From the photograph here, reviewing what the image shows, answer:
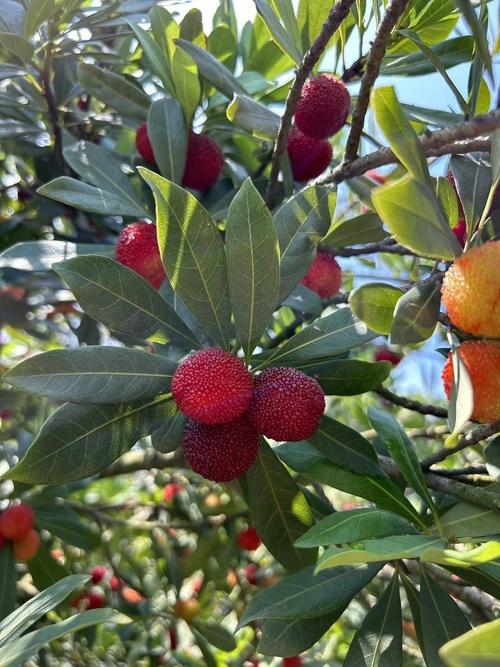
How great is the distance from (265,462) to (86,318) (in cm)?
82

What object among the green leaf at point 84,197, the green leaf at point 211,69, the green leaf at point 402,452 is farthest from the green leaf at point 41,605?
the green leaf at point 211,69

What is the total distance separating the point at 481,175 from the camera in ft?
3.25

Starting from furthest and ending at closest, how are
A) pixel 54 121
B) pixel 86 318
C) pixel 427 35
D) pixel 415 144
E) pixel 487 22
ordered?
pixel 86 318
pixel 54 121
pixel 427 35
pixel 487 22
pixel 415 144

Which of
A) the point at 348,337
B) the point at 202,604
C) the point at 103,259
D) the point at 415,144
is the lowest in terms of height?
the point at 202,604

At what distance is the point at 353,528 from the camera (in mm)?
861

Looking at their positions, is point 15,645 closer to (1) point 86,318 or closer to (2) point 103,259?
(2) point 103,259

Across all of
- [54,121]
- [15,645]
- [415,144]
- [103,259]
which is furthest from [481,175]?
[54,121]

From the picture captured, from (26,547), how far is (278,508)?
0.85 meters

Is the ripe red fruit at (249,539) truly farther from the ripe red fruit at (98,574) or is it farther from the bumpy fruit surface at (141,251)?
the bumpy fruit surface at (141,251)

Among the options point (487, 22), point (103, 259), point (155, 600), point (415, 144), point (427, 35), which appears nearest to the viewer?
point (415, 144)

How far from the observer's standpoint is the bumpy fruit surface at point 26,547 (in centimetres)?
176

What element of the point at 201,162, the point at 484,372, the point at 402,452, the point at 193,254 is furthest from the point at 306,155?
the point at 484,372

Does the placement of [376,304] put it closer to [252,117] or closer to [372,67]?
[372,67]

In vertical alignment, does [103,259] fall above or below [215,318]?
above
